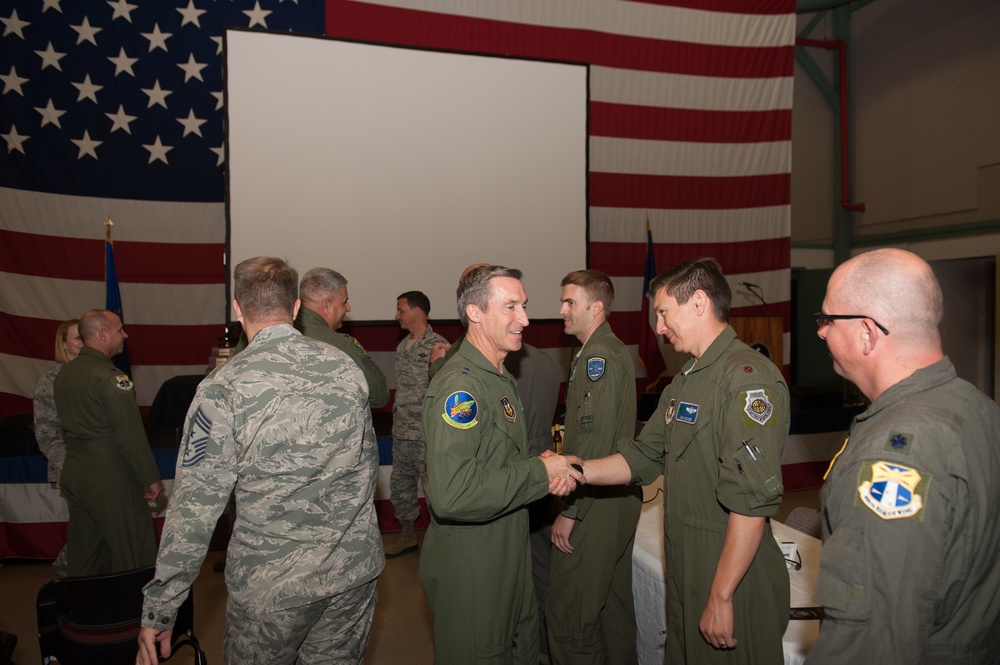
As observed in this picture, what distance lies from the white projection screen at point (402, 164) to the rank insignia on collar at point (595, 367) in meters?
3.25

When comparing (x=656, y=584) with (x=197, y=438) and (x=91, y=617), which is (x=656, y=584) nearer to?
(x=197, y=438)

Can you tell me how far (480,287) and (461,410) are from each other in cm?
42

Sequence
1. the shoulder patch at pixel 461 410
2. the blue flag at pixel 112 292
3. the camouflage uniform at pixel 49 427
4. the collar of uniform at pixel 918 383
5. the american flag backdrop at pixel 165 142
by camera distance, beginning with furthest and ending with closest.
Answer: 1. the american flag backdrop at pixel 165 142
2. the blue flag at pixel 112 292
3. the camouflage uniform at pixel 49 427
4. the shoulder patch at pixel 461 410
5. the collar of uniform at pixel 918 383

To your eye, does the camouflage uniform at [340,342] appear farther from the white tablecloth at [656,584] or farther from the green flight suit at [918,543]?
the green flight suit at [918,543]

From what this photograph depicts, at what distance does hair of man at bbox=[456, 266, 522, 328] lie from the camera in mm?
1897

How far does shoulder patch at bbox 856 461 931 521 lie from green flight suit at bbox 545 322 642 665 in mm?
1359

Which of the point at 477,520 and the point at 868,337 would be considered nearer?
the point at 868,337

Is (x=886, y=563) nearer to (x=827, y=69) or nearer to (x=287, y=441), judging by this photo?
(x=287, y=441)

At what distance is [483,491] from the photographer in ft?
5.27

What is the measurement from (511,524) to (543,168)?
180 inches

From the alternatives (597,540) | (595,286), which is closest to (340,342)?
(595,286)

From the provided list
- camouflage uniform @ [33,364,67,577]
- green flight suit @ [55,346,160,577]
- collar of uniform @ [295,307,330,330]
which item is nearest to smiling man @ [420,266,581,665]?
collar of uniform @ [295,307,330,330]

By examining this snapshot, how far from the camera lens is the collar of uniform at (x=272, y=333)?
1.69 meters

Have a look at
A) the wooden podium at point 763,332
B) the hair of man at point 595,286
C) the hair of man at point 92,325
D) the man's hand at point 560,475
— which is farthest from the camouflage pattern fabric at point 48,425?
the wooden podium at point 763,332
